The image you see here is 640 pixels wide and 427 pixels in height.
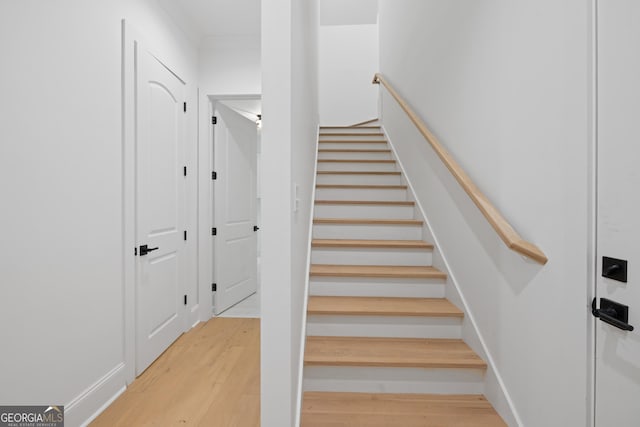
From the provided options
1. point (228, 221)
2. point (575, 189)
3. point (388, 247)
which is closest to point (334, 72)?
point (228, 221)

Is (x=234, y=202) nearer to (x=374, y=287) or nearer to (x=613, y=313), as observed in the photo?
(x=374, y=287)

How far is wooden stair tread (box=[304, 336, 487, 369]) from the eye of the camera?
1.72 metres

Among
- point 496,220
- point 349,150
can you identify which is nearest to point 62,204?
point 496,220

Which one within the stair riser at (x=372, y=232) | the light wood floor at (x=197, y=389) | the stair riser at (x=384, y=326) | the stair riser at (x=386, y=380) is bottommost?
the light wood floor at (x=197, y=389)

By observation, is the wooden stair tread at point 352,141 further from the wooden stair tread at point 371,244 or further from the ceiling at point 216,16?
the wooden stair tread at point 371,244

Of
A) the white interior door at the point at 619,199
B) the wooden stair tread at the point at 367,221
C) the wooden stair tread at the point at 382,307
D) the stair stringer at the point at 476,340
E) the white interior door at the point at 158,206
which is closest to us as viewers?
the white interior door at the point at 619,199

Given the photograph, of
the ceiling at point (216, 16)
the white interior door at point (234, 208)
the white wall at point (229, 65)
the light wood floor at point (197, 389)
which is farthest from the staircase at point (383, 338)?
the ceiling at point (216, 16)

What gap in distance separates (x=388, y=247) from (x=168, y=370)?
1834 mm

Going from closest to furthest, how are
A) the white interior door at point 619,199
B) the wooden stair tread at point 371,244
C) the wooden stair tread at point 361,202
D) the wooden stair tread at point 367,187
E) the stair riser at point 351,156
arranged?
the white interior door at point 619,199
the wooden stair tread at point 371,244
the wooden stair tread at point 361,202
the wooden stair tread at point 367,187
the stair riser at point 351,156

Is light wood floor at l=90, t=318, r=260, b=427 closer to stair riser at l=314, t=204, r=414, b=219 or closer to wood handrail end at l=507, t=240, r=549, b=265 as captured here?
stair riser at l=314, t=204, r=414, b=219

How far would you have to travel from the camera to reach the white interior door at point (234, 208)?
138 inches

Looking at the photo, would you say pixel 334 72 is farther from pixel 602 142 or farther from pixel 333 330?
pixel 602 142

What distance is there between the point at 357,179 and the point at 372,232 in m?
0.80

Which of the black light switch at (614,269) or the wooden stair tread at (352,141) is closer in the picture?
the black light switch at (614,269)
